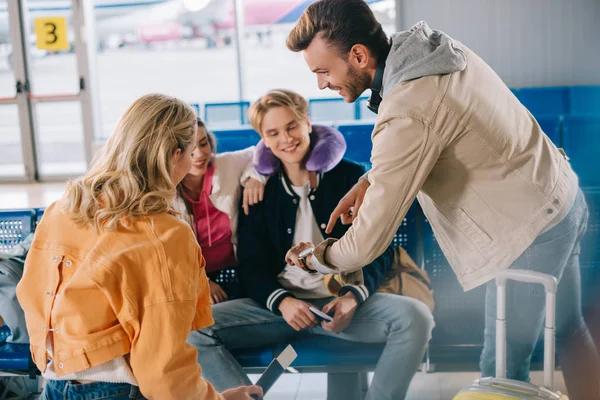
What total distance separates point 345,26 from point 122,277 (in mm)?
870

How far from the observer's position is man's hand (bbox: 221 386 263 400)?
5.67 feet

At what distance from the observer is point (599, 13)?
7.88 meters

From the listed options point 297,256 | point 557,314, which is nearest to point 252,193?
point 297,256

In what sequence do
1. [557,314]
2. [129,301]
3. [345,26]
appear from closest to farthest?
[129,301]
[345,26]
[557,314]

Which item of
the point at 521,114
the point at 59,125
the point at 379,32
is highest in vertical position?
the point at 379,32

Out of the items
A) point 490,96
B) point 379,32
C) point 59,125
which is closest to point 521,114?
point 490,96

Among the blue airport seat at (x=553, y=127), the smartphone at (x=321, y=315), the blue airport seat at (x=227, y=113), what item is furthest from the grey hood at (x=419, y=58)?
the blue airport seat at (x=227, y=113)

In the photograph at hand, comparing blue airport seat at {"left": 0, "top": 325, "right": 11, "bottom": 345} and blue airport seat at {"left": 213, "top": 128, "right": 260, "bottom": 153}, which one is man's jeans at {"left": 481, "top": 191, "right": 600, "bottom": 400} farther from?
blue airport seat at {"left": 213, "top": 128, "right": 260, "bottom": 153}

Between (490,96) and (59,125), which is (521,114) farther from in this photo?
(59,125)

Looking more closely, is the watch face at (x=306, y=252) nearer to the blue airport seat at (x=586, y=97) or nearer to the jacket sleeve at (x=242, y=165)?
the jacket sleeve at (x=242, y=165)

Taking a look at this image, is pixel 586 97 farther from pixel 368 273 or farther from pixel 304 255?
pixel 304 255

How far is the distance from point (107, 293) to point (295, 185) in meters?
1.47

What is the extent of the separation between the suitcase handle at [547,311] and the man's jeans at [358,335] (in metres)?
0.67

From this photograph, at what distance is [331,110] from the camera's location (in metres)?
7.07
